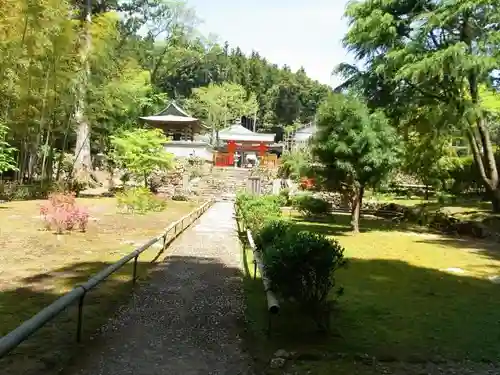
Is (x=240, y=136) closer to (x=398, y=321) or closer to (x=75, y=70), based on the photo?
(x=75, y=70)

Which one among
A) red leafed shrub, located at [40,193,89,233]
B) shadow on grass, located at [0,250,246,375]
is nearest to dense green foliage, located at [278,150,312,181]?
red leafed shrub, located at [40,193,89,233]

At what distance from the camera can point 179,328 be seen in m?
4.76

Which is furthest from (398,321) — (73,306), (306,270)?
(73,306)

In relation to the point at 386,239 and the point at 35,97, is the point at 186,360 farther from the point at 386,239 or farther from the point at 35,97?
the point at 35,97

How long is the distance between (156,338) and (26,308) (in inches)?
68.5

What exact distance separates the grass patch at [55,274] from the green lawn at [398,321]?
5.45 feet

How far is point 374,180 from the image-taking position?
1431cm

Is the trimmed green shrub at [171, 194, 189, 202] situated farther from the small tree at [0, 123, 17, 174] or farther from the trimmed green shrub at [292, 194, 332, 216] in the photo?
the trimmed green shrub at [292, 194, 332, 216]

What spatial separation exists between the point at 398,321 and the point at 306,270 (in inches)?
61.6

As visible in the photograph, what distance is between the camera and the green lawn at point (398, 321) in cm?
414

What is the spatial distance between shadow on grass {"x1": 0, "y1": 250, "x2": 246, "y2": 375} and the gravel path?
41 mm

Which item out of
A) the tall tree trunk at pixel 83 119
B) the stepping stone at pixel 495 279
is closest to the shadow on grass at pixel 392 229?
the stepping stone at pixel 495 279

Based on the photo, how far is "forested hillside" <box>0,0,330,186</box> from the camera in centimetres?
1814

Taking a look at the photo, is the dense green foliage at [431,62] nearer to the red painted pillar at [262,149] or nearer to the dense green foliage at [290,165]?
the dense green foliage at [290,165]
